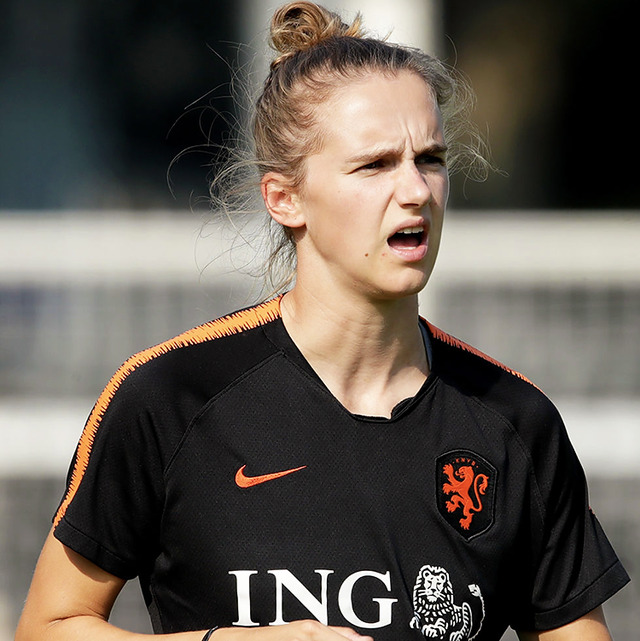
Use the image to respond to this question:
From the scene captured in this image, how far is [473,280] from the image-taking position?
5.43m

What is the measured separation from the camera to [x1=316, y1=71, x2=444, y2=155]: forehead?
98.1 inches

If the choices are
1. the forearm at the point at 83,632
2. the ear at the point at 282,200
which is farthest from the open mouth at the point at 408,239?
the forearm at the point at 83,632

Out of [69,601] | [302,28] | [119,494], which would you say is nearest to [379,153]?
[302,28]

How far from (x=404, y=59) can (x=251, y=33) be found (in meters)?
2.89

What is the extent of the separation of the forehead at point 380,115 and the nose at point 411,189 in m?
0.05

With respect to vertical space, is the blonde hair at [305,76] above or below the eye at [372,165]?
above

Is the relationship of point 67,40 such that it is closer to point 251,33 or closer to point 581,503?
point 251,33

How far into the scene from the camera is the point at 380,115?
251cm

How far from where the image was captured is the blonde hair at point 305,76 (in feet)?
8.60

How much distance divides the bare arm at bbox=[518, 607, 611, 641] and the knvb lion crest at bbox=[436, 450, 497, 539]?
0.31 meters

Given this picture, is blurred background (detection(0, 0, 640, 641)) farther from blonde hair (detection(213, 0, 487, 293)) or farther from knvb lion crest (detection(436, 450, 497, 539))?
knvb lion crest (detection(436, 450, 497, 539))

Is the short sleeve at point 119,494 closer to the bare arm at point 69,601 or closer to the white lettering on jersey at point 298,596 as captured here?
the bare arm at point 69,601

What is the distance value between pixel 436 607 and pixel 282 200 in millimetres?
938

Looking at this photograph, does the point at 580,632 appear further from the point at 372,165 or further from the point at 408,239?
the point at 372,165
